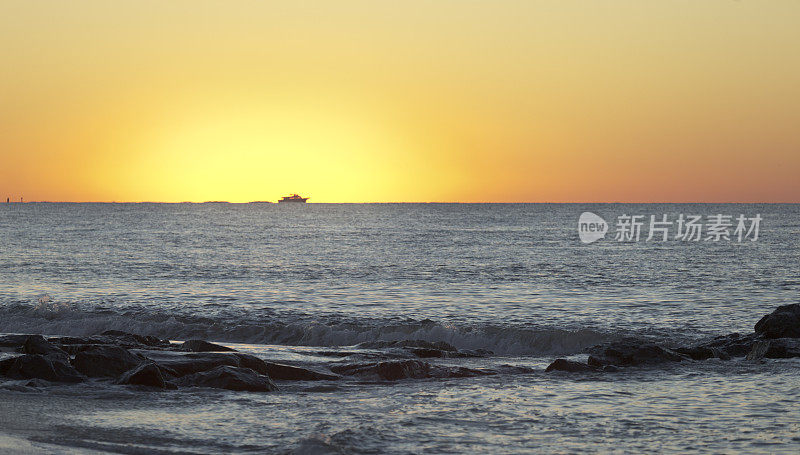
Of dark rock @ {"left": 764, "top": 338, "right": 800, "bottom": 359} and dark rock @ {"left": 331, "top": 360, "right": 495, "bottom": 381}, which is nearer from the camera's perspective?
dark rock @ {"left": 331, "top": 360, "right": 495, "bottom": 381}

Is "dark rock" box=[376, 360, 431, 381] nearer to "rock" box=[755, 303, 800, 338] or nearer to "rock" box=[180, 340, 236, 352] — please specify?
"rock" box=[180, 340, 236, 352]

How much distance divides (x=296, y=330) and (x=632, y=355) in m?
11.2

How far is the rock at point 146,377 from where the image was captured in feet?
43.2

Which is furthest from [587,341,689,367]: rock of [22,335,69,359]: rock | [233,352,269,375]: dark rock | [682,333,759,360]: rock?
[22,335,69,359]: rock

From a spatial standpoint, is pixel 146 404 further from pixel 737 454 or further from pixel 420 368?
pixel 737 454

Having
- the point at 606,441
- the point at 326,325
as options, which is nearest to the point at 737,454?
the point at 606,441

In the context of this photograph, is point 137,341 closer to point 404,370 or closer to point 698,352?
point 404,370

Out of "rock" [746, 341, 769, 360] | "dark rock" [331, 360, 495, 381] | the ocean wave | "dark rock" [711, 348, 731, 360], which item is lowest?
the ocean wave

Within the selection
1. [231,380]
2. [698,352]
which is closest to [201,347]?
[231,380]

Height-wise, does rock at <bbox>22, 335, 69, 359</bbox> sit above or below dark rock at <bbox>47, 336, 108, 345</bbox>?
above

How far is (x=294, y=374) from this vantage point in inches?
571

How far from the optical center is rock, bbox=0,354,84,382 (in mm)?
13828

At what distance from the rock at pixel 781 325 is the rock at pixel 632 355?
4482 millimetres

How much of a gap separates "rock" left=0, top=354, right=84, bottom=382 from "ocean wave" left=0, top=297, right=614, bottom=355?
8862 mm
